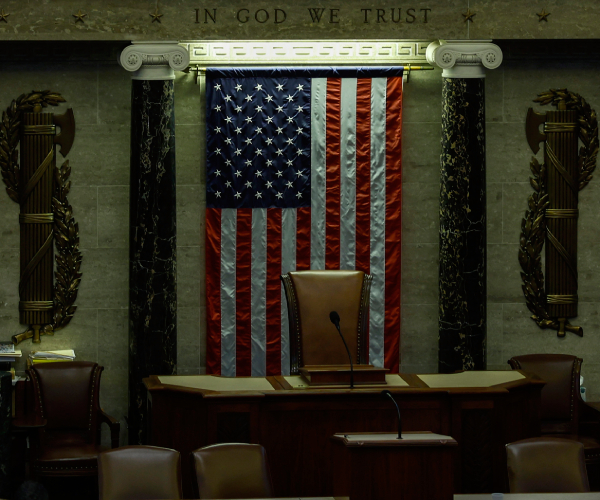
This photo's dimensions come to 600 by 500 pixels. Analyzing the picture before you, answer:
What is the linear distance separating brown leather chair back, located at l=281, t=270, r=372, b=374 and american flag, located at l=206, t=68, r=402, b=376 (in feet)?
4.66

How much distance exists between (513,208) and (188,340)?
10.9ft

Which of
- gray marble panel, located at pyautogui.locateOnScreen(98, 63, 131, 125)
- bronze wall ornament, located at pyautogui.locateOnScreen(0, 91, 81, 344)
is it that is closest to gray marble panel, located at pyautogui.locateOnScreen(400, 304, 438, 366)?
bronze wall ornament, located at pyautogui.locateOnScreen(0, 91, 81, 344)

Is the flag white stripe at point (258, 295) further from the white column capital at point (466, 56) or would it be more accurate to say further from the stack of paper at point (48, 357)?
the white column capital at point (466, 56)

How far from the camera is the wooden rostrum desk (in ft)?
18.0

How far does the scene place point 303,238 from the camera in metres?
8.20

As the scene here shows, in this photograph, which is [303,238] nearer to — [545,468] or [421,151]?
[421,151]

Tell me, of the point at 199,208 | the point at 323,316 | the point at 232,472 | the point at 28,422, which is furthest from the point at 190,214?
the point at 232,472

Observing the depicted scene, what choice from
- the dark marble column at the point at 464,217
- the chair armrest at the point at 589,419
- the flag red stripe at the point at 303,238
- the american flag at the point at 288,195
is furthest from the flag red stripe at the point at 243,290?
the chair armrest at the point at 589,419

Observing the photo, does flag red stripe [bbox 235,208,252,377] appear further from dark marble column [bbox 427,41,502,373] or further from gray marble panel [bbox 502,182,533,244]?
gray marble panel [bbox 502,182,533,244]

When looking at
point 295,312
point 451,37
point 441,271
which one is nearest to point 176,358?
point 295,312

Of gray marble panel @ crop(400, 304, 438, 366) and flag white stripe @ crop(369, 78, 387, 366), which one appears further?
gray marble panel @ crop(400, 304, 438, 366)

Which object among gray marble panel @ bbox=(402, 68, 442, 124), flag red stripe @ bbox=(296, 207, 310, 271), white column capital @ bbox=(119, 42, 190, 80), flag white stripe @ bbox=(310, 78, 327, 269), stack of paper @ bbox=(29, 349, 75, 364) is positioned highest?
white column capital @ bbox=(119, 42, 190, 80)

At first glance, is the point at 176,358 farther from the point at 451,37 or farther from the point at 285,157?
the point at 451,37

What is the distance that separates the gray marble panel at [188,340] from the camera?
8312 millimetres
